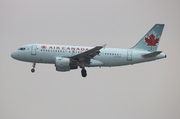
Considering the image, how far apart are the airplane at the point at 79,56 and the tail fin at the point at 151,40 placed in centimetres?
94

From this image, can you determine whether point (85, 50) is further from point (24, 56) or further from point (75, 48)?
point (24, 56)

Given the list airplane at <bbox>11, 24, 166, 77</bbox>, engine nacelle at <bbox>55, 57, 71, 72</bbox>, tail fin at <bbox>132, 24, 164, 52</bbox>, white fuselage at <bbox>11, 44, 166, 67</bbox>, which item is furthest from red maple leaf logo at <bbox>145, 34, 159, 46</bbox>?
engine nacelle at <bbox>55, 57, 71, 72</bbox>

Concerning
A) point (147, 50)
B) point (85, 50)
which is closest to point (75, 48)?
point (85, 50)

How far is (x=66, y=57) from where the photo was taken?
68.1 meters

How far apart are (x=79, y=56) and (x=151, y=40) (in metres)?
12.5

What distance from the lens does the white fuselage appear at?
68.8 metres

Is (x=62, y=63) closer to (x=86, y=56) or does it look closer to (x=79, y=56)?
(x=79, y=56)

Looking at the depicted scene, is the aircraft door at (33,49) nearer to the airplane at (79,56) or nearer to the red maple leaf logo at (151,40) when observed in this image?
the airplane at (79,56)

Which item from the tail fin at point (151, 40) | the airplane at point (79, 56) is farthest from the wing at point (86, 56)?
the tail fin at point (151, 40)

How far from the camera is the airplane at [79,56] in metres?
67.8

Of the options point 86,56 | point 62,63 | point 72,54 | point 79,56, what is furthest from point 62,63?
point 86,56

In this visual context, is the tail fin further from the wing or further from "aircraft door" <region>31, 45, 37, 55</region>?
"aircraft door" <region>31, 45, 37, 55</region>

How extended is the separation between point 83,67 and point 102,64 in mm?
2722

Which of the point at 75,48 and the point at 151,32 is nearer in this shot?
the point at 75,48
